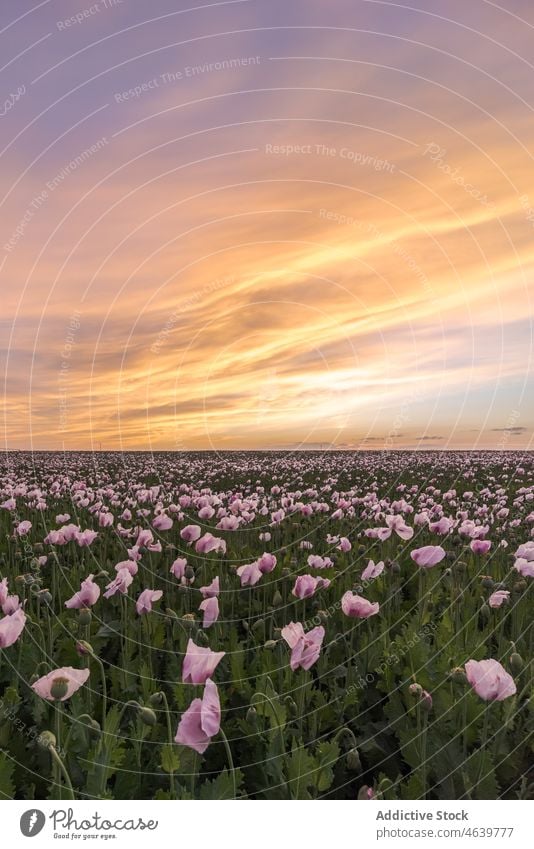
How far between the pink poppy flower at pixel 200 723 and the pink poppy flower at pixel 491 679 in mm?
1393

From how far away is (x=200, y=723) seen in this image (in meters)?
2.49

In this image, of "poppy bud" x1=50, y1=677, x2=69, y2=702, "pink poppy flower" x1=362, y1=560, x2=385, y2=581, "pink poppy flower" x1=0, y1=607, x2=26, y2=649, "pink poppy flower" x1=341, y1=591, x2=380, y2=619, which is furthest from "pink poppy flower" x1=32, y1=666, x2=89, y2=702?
"pink poppy flower" x1=362, y1=560, x2=385, y2=581

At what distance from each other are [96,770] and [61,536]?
4212mm

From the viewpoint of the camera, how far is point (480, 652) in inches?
187

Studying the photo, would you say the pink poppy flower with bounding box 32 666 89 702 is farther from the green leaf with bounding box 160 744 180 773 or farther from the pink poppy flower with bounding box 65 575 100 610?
the pink poppy flower with bounding box 65 575 100 610

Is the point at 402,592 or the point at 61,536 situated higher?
the point at 61,536

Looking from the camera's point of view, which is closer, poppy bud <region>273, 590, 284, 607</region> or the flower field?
the flower field

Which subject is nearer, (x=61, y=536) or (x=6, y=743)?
(x=6, y=743)

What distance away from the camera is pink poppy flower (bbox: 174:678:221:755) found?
2.39 meters

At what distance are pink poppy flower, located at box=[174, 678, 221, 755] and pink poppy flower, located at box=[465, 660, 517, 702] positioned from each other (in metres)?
1.39

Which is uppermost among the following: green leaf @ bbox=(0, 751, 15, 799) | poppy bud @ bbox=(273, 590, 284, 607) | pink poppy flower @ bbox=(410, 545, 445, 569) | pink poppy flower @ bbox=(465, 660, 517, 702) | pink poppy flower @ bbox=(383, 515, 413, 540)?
pink poppy flower @ bbox=(383, 515, 413, 540)
